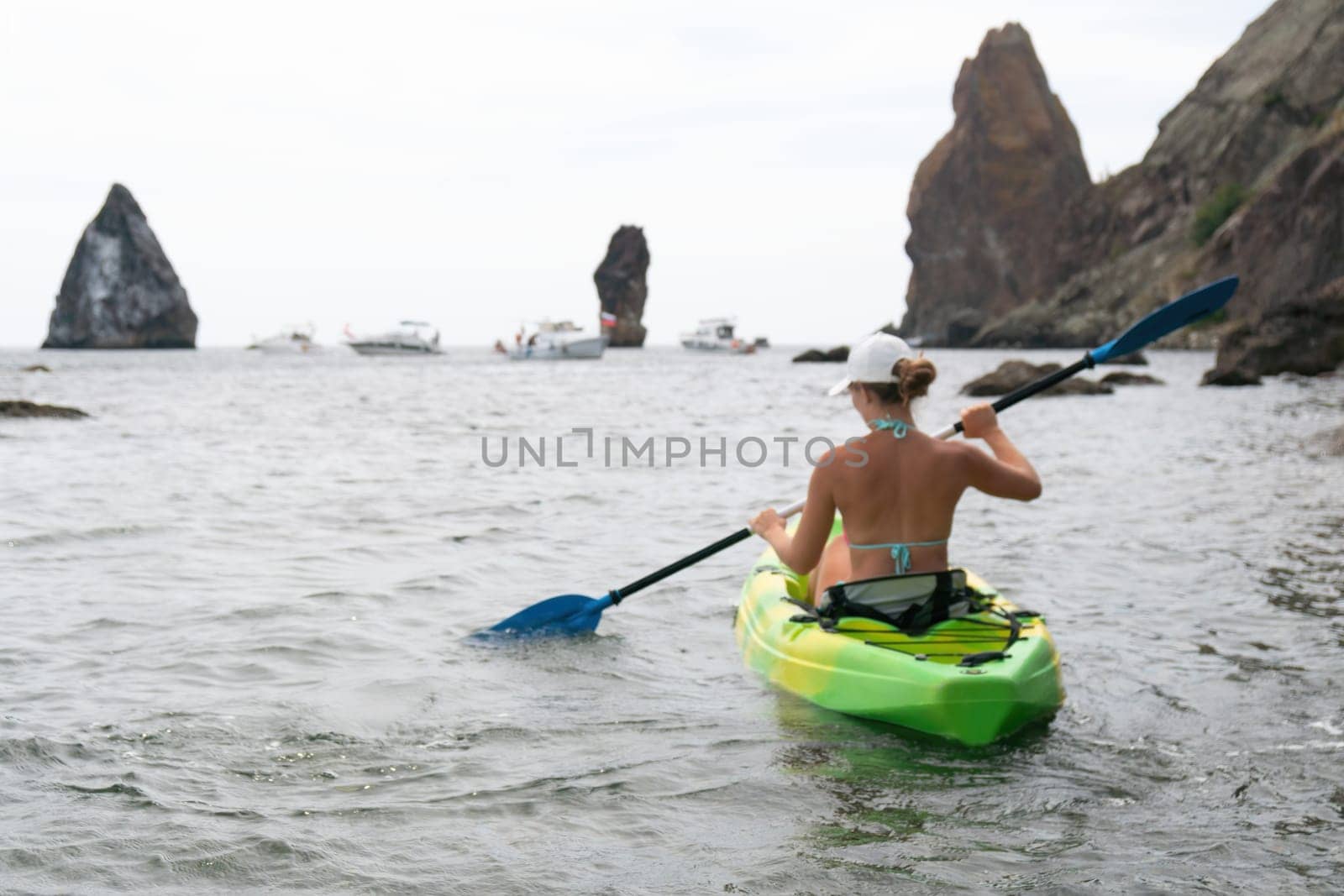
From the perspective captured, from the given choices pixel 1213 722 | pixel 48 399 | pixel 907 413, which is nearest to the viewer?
pixel 907 413

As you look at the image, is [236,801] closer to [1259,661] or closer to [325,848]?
[325,848]

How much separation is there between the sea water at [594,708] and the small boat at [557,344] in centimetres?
6887

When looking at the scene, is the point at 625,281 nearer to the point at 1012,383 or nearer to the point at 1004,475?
the point at 1012,383

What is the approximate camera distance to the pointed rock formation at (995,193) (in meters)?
149

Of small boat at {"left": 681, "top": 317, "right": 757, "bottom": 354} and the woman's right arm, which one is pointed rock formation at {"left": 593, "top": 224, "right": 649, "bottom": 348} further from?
the woman's right arm

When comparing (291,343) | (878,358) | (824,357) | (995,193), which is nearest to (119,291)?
(291,343)

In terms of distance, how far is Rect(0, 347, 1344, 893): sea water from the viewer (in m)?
3.98

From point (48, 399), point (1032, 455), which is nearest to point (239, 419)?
point (48, 399)

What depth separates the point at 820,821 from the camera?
4.32 metres

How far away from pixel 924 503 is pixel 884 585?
44 centimetres

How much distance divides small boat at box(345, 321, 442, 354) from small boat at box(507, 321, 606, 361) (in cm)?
715

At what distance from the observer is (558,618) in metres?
7.53

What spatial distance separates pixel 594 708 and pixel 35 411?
69.9 feet

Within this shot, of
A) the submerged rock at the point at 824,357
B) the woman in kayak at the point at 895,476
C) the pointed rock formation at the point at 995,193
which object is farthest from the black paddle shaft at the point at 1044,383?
the pointed rock formation at the point at 995,193
